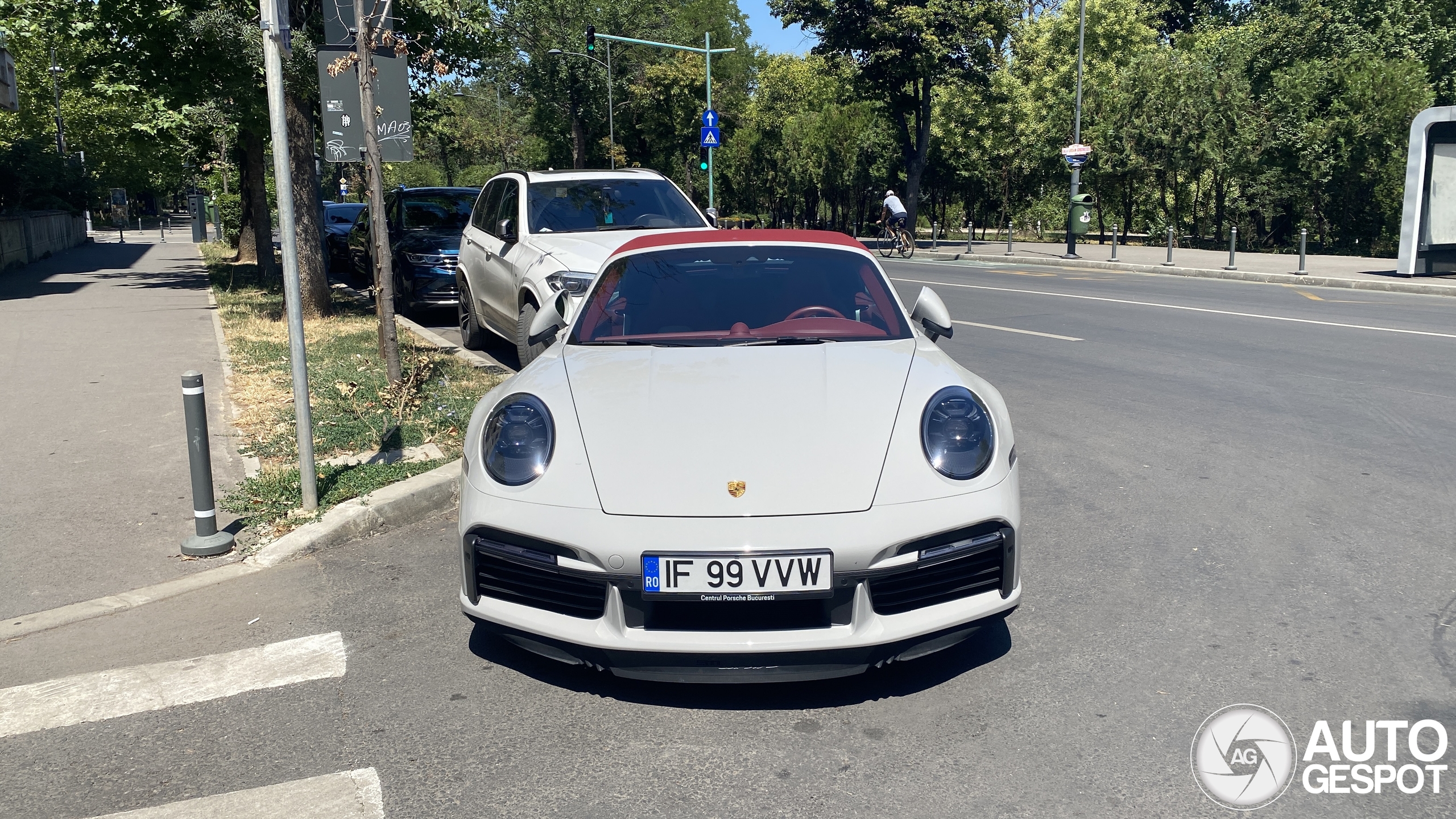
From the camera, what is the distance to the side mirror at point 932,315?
496 cm

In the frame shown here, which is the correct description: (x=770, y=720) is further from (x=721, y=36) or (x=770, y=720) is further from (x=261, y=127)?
(x=721, y=36)

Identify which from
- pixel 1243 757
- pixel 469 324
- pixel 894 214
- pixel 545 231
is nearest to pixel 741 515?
pixel 1243 757

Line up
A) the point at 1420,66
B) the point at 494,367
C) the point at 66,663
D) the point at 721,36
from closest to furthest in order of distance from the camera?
the point at 66,663 → the point at 494,367 → the point at 1420,66 → the point at 721,36

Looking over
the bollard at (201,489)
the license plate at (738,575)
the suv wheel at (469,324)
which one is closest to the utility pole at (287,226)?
the bollard at (201,489)

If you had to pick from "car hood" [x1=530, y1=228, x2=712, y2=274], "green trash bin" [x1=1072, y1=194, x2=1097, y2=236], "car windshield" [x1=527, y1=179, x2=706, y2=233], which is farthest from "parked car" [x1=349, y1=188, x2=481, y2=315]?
"green trash bin" [x1=1072, y1=194, x2=1097, y2=236]

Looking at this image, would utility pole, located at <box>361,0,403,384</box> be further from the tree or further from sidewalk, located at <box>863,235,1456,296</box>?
the tree

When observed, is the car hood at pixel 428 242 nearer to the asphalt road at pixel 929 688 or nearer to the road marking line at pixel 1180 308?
the asphalt road at pixel 929 688

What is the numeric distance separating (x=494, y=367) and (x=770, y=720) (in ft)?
22.0

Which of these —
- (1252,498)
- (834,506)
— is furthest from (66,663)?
(1252,498)

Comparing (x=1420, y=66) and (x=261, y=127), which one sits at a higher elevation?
(x=1420, y=66)

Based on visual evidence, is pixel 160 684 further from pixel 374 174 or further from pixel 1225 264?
pixel 1225 264

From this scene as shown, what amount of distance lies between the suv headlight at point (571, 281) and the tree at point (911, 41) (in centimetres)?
Result: 2624

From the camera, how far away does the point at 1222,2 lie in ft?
202

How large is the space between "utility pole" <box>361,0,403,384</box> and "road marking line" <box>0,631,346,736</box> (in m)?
4.16
